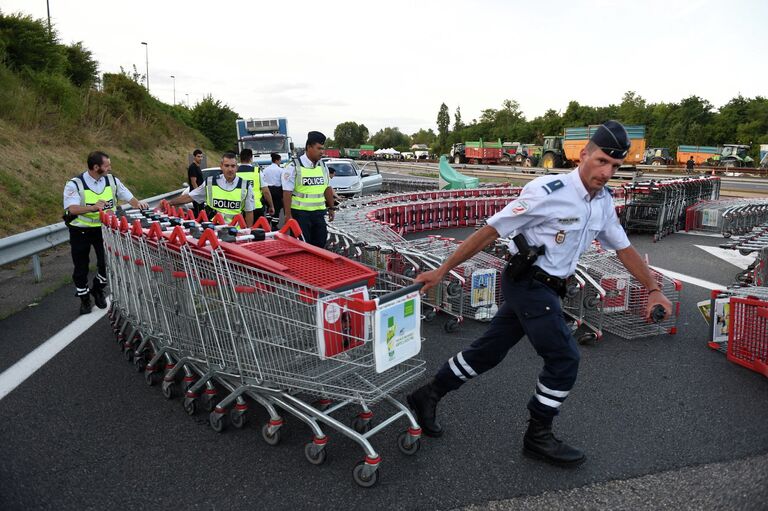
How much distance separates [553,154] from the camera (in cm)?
3872

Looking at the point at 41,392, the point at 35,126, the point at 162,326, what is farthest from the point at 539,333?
the point at 35,126

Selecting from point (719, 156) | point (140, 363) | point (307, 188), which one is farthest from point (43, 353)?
point (719, 156)

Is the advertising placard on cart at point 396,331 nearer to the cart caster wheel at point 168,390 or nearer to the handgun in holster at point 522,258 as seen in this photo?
the handgun in holster at point 522,258

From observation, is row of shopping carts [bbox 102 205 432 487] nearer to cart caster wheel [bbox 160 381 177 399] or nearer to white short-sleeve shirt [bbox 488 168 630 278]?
cart caster wheel [bbox 160 381 177 399]

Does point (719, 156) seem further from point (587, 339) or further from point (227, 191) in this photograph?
point (227, 191)

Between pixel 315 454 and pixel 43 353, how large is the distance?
134 inches

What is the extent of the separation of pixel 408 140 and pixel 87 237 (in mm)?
146101

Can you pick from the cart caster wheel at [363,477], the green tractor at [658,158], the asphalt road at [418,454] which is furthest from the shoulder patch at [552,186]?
the green tractor at [658,158]

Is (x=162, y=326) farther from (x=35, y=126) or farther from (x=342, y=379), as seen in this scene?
(x=35, y=126)

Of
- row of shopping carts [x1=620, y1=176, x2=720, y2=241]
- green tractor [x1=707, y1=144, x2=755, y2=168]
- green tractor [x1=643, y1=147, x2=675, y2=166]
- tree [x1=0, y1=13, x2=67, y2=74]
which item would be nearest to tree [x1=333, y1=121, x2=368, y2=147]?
green tractor [x1=643, y1=147, x2=675, y2=166]

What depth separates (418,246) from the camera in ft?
23.8

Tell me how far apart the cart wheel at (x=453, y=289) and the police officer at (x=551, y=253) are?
2507 mm

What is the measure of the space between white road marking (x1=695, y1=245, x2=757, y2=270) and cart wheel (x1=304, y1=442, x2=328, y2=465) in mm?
8418

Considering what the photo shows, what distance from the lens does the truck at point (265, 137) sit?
A: 1941 cm
